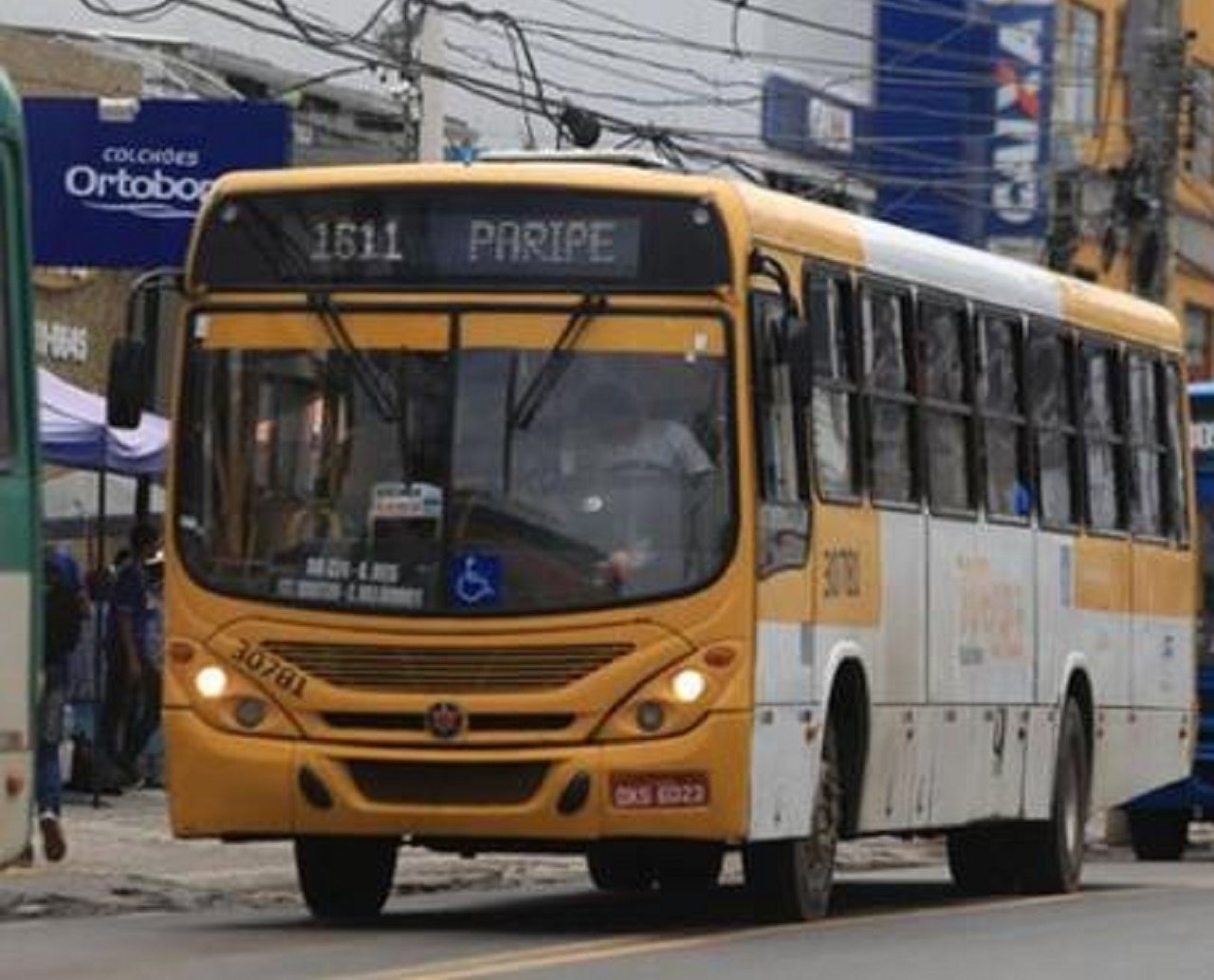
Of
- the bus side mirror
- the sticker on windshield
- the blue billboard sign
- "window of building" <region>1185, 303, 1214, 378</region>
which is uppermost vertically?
the blue billboard sign

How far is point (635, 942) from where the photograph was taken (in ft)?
54.8

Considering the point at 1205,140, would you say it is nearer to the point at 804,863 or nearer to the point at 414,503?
the point at 804,863

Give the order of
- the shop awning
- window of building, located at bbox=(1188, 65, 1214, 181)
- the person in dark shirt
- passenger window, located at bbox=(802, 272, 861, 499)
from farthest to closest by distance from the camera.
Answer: window of building, located at bbox=(1188, 65, 1214, 181) < the person in dark shirt < the shop awning < passenger window, located at bbox=(802, 272, 861, 499)

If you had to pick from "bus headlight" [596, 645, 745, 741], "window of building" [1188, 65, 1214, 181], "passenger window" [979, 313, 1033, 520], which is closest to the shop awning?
"passenger window" [979, 313, 1033, 520]

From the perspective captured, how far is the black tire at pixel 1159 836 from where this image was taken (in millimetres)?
27953

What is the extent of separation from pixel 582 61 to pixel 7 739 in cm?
3121

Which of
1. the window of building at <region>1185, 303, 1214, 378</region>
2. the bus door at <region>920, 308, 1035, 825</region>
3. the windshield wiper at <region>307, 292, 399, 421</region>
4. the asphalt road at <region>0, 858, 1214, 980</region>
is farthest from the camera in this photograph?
the window of building at <region>1185, 303, 1214, 378</region>

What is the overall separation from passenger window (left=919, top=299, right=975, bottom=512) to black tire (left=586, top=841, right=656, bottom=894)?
93.4 inches

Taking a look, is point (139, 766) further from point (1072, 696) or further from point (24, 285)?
point (24, 285)

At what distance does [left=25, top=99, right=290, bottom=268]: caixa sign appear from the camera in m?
25.3

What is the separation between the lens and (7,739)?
1314 centimetres

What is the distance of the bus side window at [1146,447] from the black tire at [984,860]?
84.7 inches

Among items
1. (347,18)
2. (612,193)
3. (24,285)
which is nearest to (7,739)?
(24,285)

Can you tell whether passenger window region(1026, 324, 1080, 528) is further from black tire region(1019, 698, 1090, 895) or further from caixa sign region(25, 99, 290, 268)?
caixa sign region(25, 99, 290, 268)
